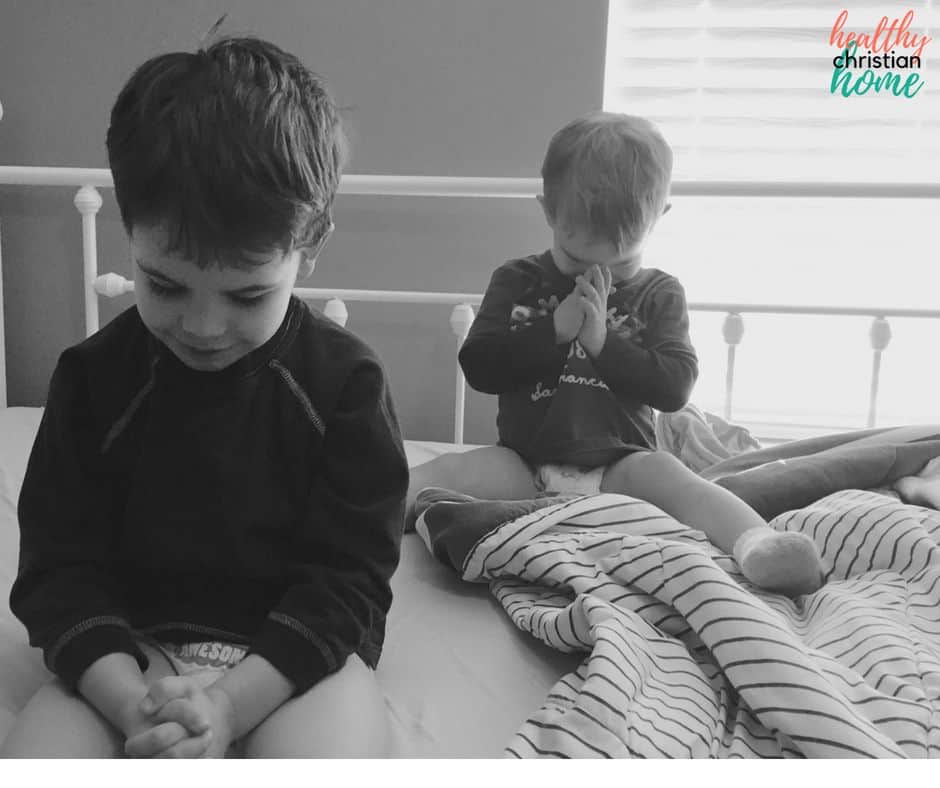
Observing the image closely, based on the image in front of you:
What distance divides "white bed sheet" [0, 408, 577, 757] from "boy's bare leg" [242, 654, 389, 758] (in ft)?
0.11

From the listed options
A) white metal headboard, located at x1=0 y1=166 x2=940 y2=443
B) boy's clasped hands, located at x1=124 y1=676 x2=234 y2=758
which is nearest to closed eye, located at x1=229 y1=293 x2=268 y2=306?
boy's clasped hands, located at x1=124 y1=676 x2=234 y2=758

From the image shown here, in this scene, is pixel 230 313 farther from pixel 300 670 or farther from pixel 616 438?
pixel 616 438

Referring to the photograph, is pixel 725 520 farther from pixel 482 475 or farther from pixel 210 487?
pixel 210 487

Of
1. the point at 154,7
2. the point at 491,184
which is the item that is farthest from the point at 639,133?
the point at 154,7

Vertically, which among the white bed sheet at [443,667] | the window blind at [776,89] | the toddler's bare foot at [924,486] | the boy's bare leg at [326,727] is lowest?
the white bed sheet at [443,667]

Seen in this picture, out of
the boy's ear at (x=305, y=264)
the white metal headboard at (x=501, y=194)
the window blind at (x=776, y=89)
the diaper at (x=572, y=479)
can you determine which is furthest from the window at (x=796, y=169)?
the boy's ear at (x=305, y=264)

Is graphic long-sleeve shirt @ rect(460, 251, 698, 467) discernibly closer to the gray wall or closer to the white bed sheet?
the white bed sheet

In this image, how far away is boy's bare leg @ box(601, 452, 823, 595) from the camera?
0.80 metres

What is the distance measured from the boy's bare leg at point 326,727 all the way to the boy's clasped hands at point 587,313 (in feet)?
1.85

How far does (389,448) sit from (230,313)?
152 millimetres

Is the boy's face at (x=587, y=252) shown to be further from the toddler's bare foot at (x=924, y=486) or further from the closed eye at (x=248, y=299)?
the closed eye at (x=248, y=299)

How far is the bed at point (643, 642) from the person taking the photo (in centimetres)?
57

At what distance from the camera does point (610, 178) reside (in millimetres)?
1014

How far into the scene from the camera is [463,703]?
0.68 m
